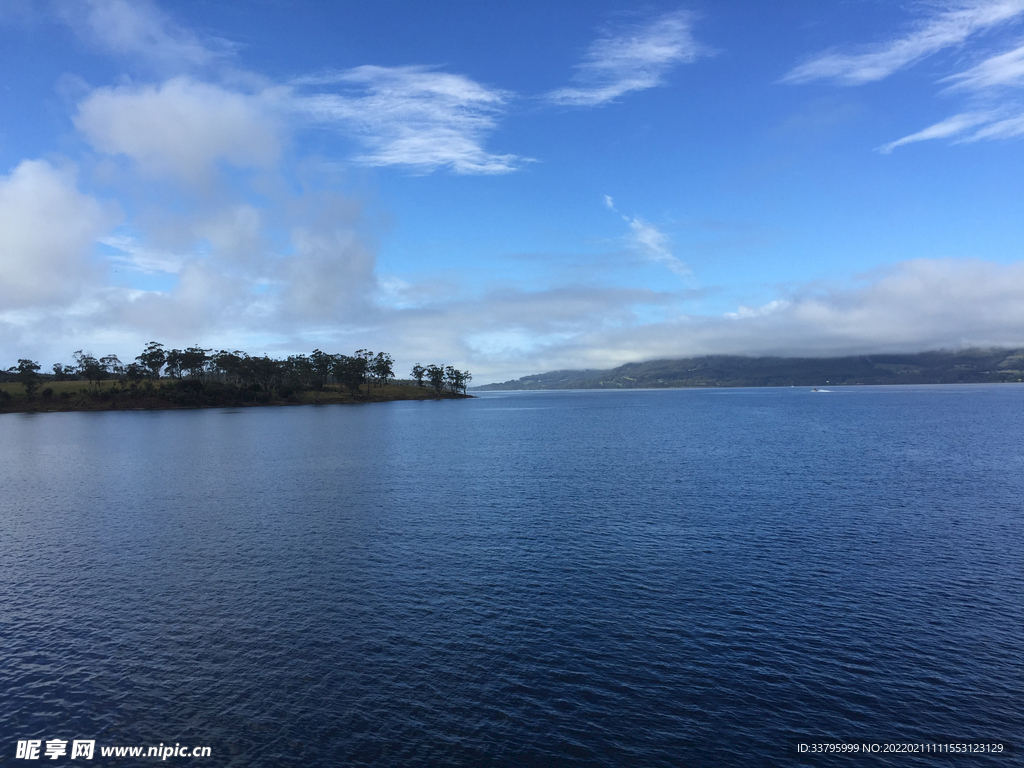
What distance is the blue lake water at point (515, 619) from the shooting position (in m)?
28.0

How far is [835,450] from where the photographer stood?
123250 mm

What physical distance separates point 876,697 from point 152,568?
59366 millimetres

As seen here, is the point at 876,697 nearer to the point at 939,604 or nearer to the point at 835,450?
the point at 939,604

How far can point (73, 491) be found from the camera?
281 feet

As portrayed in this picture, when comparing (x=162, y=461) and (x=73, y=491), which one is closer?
(x=73, y=491)

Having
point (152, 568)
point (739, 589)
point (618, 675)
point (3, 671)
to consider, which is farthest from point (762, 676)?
point (152, 568)

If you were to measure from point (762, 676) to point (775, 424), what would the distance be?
597 ft

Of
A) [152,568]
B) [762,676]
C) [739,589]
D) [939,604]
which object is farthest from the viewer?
[152,568]

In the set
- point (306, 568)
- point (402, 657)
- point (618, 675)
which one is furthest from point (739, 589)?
point (306, 568)

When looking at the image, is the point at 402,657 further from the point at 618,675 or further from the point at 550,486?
the point at 550,486

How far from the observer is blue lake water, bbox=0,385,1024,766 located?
92.0ft

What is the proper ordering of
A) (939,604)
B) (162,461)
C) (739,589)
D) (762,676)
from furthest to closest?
(162,461), (739,589), (939,604), (762,676)

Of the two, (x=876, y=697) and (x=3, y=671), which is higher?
(x=3, y=671)

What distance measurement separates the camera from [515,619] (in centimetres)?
4019
